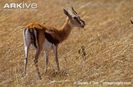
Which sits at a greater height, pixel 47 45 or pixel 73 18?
pixel 73 18

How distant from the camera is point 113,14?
26.8 metres

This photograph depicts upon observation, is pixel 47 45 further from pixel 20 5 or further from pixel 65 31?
pixel 20 5

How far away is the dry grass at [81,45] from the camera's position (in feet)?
48.9

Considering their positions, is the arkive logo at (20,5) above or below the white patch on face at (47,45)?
above

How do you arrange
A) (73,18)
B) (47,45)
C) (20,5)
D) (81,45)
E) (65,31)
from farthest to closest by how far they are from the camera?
(20,5)
(81,45)
(73,18)
(65,31)
(47,45)

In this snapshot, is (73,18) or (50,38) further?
(73,18)

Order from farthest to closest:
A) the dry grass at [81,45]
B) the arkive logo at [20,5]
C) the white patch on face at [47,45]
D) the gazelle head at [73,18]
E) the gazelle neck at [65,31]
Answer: the arkive logo at [20,5] → the gazelle head at [73,18] → the gazelle neck at [65,31] → the white patch on face at [47,45] → the dry grass at [81,45]

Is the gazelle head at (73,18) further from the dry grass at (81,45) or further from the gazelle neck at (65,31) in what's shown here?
the dry grass at (81,45)

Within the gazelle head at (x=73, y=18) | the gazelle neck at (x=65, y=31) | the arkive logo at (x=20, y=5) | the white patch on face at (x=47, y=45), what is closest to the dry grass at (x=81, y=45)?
the arkive logo at (x=20, y=5)

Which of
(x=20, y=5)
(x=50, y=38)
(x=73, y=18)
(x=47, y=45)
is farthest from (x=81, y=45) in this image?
(x=20, y=5)

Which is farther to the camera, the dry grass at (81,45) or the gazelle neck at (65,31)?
the gazelle neck at (65,31)

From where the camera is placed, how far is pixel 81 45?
2141 cm

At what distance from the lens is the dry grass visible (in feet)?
48.9

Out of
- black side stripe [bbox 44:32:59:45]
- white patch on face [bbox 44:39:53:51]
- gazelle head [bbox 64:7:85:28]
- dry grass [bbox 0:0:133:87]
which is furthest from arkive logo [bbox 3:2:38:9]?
white patch on face [bbox 44:39:53:51]
